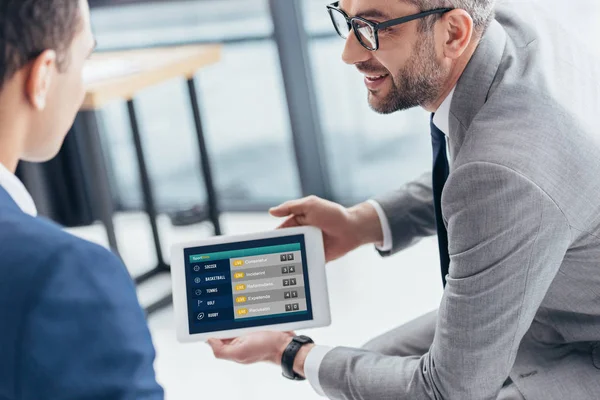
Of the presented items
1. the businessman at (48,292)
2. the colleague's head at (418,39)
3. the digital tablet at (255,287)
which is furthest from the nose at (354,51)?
the businessman at (48,292)

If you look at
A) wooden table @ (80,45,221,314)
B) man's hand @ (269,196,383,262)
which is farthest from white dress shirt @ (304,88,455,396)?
wooden table @ (80,45,221,314)

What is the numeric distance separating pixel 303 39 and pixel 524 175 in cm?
236

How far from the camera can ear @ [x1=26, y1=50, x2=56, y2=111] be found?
1.01m

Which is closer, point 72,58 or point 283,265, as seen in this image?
point 72,58

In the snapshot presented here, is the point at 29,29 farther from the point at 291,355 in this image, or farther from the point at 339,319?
the point at 339,319

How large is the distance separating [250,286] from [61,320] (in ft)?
2.54

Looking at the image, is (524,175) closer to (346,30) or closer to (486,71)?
(486,71)

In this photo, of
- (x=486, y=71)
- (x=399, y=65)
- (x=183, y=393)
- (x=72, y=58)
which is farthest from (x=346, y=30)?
(x=183, y=393)

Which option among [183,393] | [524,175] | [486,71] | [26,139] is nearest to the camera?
[26,139]

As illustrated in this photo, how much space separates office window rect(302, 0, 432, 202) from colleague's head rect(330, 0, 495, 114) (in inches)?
82.0

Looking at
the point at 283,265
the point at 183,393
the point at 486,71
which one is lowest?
the point at 183,393

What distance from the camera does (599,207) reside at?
1334 millimetres

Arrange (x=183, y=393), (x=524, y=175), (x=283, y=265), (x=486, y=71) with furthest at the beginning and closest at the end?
(x=183, y=393)
(x=283, y=265)
(x=486, y=71)
(x=524, y=175)

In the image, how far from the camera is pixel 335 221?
5.92 ft
